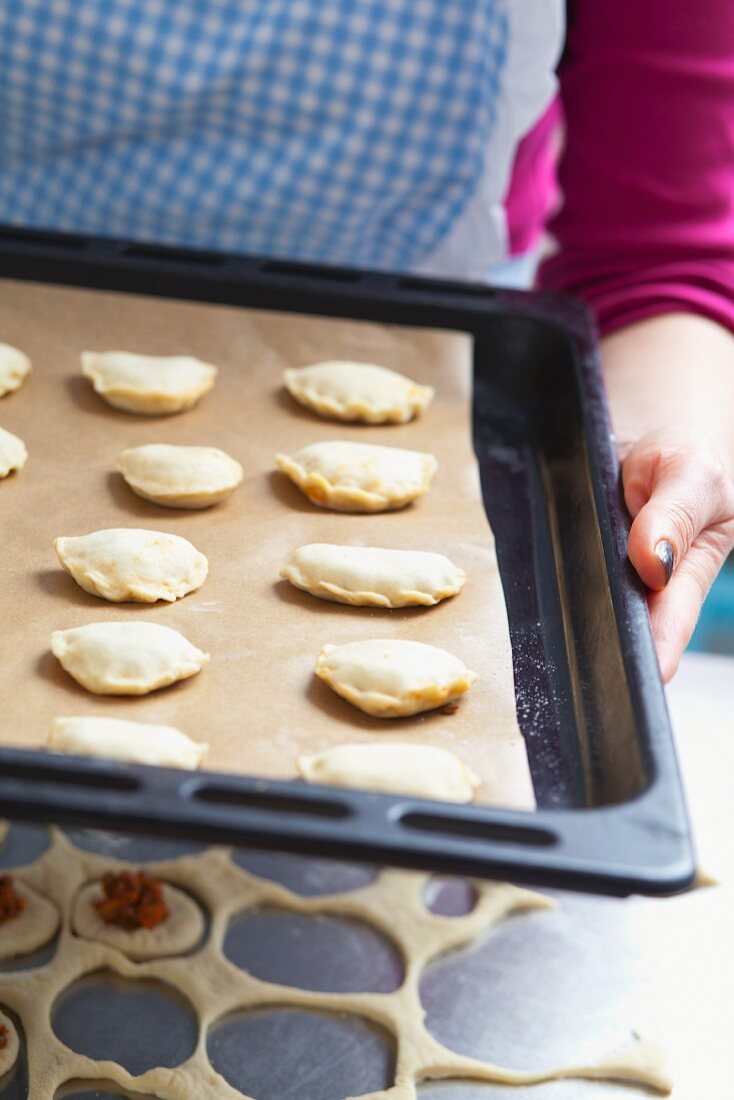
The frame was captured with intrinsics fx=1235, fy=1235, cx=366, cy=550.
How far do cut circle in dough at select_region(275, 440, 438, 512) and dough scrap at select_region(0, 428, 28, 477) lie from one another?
10.5 inches

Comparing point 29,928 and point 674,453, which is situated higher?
point 674,453

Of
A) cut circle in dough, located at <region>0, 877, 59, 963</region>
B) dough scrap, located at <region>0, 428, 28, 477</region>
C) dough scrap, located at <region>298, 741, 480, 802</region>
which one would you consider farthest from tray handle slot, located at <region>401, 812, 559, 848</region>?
dough scrap, located at <region>0, 428, 28, 477</region>

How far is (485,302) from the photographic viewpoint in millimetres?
1533

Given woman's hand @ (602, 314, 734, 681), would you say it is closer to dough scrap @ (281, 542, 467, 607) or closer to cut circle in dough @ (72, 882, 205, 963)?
dough scrap @ (281, 542, 467, 607)

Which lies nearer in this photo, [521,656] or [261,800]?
[261,800]

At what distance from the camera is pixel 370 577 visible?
117 cm

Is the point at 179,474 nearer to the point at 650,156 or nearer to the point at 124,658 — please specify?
the point at 124,658

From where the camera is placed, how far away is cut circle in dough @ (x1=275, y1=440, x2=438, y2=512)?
130 cm

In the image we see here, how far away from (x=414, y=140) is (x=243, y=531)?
62 cm

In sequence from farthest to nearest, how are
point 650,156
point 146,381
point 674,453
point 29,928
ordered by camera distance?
point 650,156
point 146,381
point 674,453
point 29,928

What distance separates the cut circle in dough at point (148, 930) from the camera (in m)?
1.12

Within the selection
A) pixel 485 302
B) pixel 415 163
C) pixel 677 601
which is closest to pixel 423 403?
pixel 485 302

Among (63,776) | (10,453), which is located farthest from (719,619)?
(63,776)

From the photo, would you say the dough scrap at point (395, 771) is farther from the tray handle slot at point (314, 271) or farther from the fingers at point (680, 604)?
the tray handle slot at point (314, 271)
